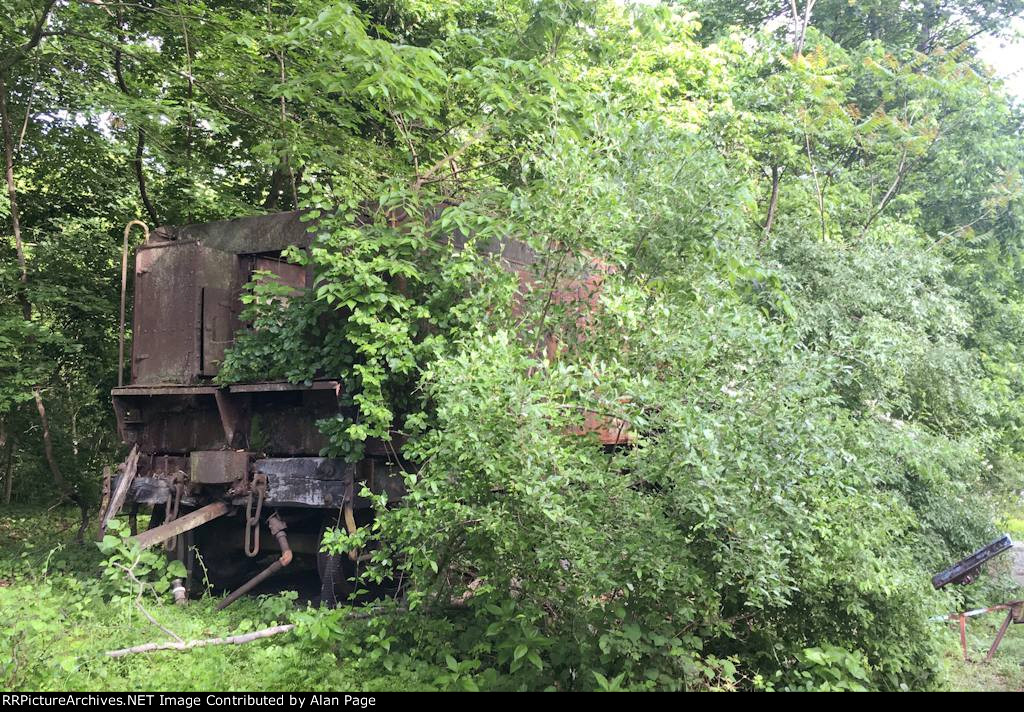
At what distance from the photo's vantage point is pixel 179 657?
5527mm

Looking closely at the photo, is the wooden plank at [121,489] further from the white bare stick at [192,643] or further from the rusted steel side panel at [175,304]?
the white bare stick at [192,643]

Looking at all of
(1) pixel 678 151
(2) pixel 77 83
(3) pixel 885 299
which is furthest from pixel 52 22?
(3) pixel 885 299

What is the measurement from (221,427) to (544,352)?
405 cm

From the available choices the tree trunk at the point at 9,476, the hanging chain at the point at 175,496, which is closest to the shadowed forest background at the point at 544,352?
the hanging chain at the point at 175,496

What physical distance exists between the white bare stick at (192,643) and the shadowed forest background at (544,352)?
90 mm

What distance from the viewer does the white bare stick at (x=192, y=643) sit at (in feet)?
17.5

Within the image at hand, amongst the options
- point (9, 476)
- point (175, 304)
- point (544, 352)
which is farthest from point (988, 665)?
point (9, 476)

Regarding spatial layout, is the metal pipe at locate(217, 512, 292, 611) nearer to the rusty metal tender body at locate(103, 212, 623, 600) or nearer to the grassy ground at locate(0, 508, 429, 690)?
the rusty metal tender body at locate(103, 212, 623, 600)

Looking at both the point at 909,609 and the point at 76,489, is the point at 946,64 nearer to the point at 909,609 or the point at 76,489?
the point at 909,609

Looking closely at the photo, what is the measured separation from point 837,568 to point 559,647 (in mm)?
2004

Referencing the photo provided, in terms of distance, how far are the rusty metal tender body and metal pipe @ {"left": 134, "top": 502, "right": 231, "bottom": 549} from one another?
1 centimetres

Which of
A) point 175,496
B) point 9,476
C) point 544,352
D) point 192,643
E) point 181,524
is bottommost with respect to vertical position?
point 9,476

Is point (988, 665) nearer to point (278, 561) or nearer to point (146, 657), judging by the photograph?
point (278, 561)

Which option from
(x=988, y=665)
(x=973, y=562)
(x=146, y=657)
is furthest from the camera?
(x=988, y=665)
